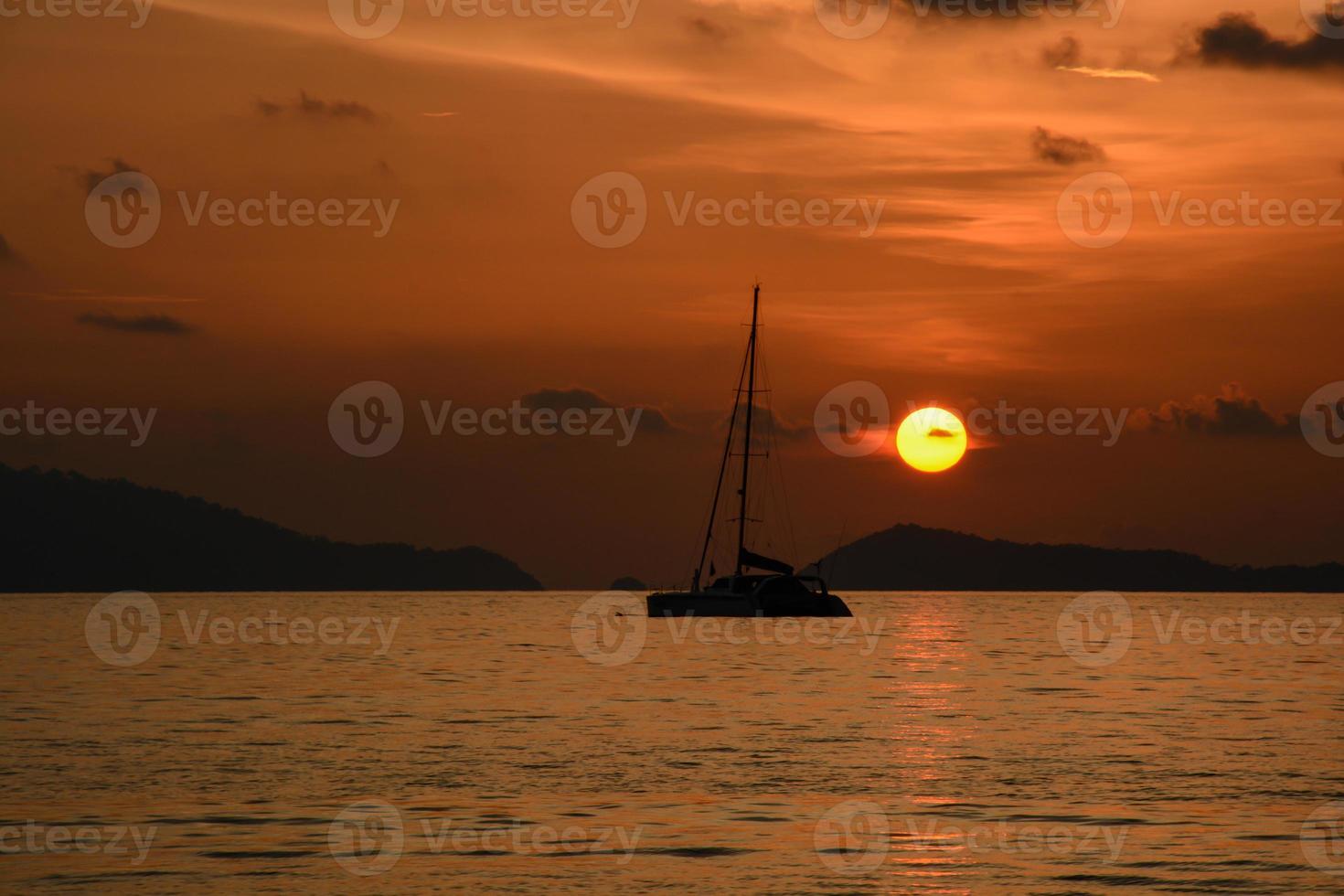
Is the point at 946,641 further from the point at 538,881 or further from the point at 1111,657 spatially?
the point at 538,881

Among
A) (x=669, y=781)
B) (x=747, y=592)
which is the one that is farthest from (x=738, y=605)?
(x=669, y=781)

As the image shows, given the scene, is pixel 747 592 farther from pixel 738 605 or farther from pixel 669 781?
pixel 669 781

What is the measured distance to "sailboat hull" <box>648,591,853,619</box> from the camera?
107562mm

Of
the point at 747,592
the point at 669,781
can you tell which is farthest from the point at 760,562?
the point at 669,781

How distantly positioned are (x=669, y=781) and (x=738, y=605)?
234 feet

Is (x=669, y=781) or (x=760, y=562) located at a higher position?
(x=760, y=562)

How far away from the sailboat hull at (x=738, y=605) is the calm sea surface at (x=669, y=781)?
23.7 m

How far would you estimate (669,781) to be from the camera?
3775 centimetres

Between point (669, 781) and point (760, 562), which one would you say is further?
point (760, 562)

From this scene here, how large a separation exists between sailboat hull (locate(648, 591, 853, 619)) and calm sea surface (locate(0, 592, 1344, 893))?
2368 centimetres

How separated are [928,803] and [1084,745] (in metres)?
13.2

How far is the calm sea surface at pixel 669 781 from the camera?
2789cm

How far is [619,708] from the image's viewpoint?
2292 inches

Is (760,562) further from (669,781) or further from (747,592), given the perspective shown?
(669,781)
